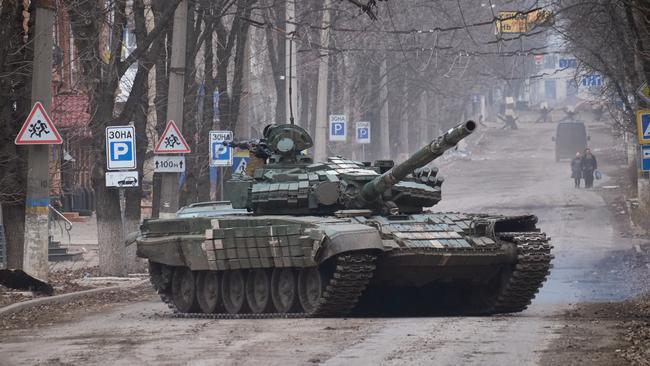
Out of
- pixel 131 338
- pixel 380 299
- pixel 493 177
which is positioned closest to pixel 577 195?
pixel 493 177

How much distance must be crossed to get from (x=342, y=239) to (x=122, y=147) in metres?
8.40

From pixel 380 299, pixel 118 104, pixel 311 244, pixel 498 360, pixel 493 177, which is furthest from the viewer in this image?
pixel 493 177

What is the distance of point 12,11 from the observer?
2231 cm

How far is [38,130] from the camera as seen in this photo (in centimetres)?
2045

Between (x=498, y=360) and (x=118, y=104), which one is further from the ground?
(x=118, y=104)

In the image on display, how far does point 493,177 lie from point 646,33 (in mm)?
44013

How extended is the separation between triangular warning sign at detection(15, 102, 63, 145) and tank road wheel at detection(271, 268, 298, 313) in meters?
3.71

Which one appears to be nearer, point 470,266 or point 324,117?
point 470,266

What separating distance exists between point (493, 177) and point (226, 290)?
42.6m

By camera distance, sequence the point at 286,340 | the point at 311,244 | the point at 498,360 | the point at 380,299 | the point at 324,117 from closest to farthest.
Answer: the point at 498,360 < the point at 286,340 < the point at 311,244 < the point at 380,299 < the point at 324,117

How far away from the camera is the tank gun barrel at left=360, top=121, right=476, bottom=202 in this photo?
1655 cm

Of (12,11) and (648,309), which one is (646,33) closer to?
(648,309)

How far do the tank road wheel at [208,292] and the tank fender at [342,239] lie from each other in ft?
10.9

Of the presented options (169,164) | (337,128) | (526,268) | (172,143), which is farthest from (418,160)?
(337,128)
